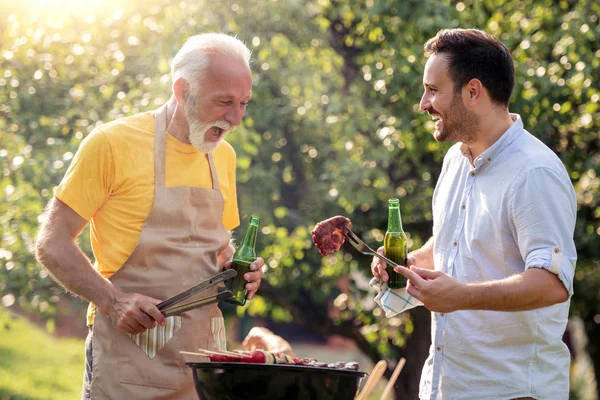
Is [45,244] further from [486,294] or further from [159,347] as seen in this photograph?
[486,294]

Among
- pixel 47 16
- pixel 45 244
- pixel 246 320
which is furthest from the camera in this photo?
pixel 246 320

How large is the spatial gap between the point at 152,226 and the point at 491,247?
1.27m

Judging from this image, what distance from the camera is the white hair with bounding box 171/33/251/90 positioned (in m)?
3.45

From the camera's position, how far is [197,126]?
3412mm

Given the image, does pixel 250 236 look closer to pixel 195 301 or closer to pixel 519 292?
pixel 195 301

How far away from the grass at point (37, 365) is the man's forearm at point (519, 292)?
965cm

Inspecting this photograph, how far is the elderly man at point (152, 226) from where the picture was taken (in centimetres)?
315

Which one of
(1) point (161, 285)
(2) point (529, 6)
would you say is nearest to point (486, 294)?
(1) point (161, 285)

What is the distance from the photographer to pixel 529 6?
7996 millimetres

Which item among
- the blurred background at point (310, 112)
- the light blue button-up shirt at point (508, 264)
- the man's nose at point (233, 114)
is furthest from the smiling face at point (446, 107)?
the blurred background at point (310, 112)

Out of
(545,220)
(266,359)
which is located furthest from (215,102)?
(545,220)

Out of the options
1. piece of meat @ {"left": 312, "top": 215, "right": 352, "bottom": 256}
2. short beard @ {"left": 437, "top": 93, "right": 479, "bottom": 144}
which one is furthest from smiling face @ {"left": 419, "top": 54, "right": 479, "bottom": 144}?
piece of meat @ {"left": 312, "top": 215, "right": 352, "bottom": 256}

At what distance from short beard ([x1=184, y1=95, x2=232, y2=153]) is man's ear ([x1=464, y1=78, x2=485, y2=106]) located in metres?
0.94

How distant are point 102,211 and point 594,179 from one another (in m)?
5.31
